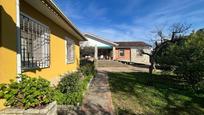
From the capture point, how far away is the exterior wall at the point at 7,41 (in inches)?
172

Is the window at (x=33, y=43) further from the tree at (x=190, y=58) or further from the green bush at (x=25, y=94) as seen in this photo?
the tree at (x=190, y=58)

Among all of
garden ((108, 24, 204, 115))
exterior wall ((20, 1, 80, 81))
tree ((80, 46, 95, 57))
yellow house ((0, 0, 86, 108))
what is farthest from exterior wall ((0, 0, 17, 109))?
tree ((80, 46, 95, 57))

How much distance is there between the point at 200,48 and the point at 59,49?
24.2ft

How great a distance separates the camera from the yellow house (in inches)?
177

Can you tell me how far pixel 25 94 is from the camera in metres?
3.97

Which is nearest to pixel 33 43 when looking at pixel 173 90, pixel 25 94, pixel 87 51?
pixel 25 94

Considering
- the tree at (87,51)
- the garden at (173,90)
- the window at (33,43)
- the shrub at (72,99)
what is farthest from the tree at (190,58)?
the tree at (87,51)

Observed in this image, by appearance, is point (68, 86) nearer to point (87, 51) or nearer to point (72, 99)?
point (72, 99)

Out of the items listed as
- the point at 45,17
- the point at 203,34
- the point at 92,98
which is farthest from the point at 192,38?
the point at 45,17

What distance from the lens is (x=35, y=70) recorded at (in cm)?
726

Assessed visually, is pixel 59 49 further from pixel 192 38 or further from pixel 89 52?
pixel 89 52

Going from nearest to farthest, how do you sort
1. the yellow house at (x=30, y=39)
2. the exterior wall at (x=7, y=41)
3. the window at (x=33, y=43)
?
1. the exterior wall at (x=7, y=41)
2. the yellow house at (x=30, y=39)
3. the window at (x=33, y=43)

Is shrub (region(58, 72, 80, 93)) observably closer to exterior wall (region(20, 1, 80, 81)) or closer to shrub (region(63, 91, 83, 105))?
shrub (region(63, 91, 83, 105))

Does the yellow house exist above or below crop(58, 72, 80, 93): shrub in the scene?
above
